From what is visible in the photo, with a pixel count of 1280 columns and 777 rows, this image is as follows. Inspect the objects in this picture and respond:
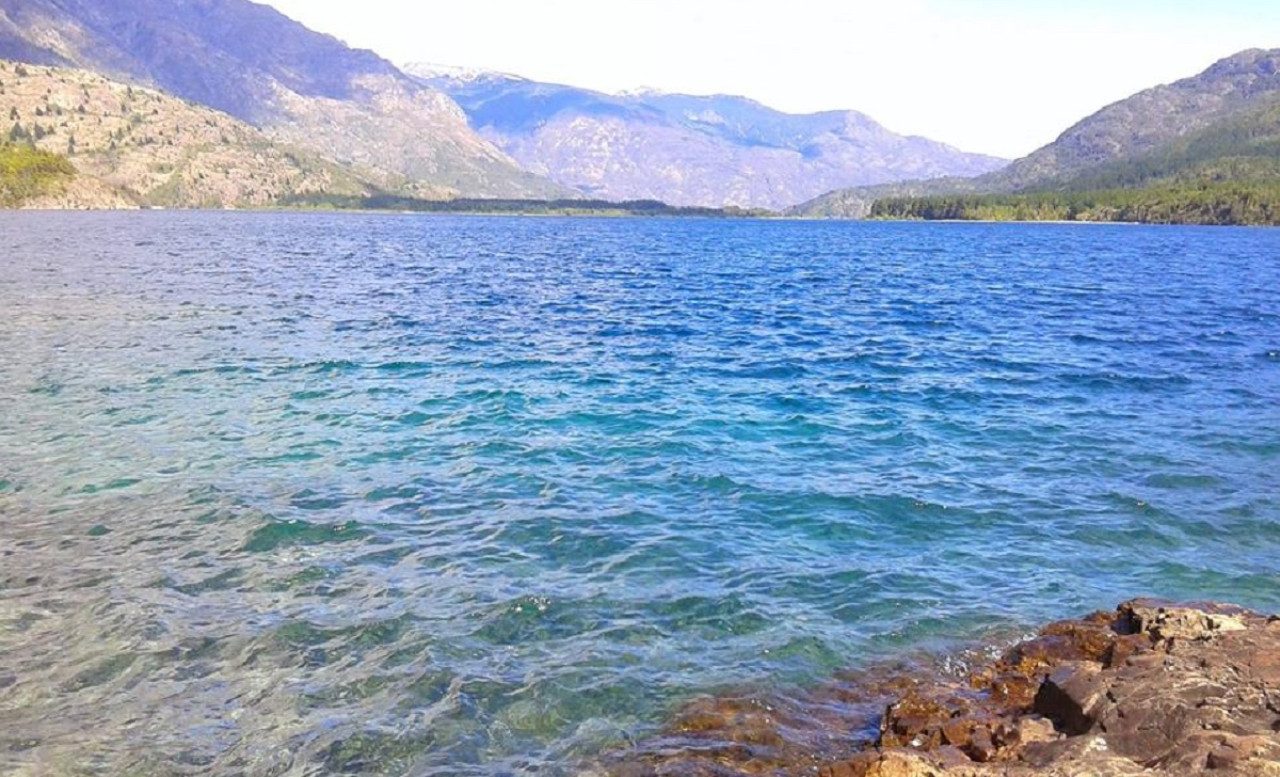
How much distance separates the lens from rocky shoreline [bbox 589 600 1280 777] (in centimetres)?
842

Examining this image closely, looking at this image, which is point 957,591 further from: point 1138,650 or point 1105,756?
point 1105,756

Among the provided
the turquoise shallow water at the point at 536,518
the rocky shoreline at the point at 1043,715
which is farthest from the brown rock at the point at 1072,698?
the turquoise shallow water at the point at 536,518

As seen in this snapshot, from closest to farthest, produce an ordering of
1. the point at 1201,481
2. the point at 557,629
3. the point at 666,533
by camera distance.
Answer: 1. the point at 557,629
2. the point at 666,533
3. the point at 1201,481

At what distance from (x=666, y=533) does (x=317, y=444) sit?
11.2 metres

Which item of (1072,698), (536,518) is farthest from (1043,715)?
(536,518)

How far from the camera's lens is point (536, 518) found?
60.8 ft

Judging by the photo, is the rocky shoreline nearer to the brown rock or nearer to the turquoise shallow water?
the brown rock

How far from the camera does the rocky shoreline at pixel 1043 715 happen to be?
8.42 metres

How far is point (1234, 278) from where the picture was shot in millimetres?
84312

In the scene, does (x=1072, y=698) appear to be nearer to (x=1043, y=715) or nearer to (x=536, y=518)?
(x=1043, y=715)

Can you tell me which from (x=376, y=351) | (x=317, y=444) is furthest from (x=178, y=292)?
(x=317, y=444)

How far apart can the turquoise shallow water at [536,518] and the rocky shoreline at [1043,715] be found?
798mm

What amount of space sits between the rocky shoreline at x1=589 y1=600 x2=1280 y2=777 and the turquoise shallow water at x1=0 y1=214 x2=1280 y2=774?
0.80 metres

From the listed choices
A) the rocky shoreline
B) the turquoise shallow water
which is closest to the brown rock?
the rocky shoreline
